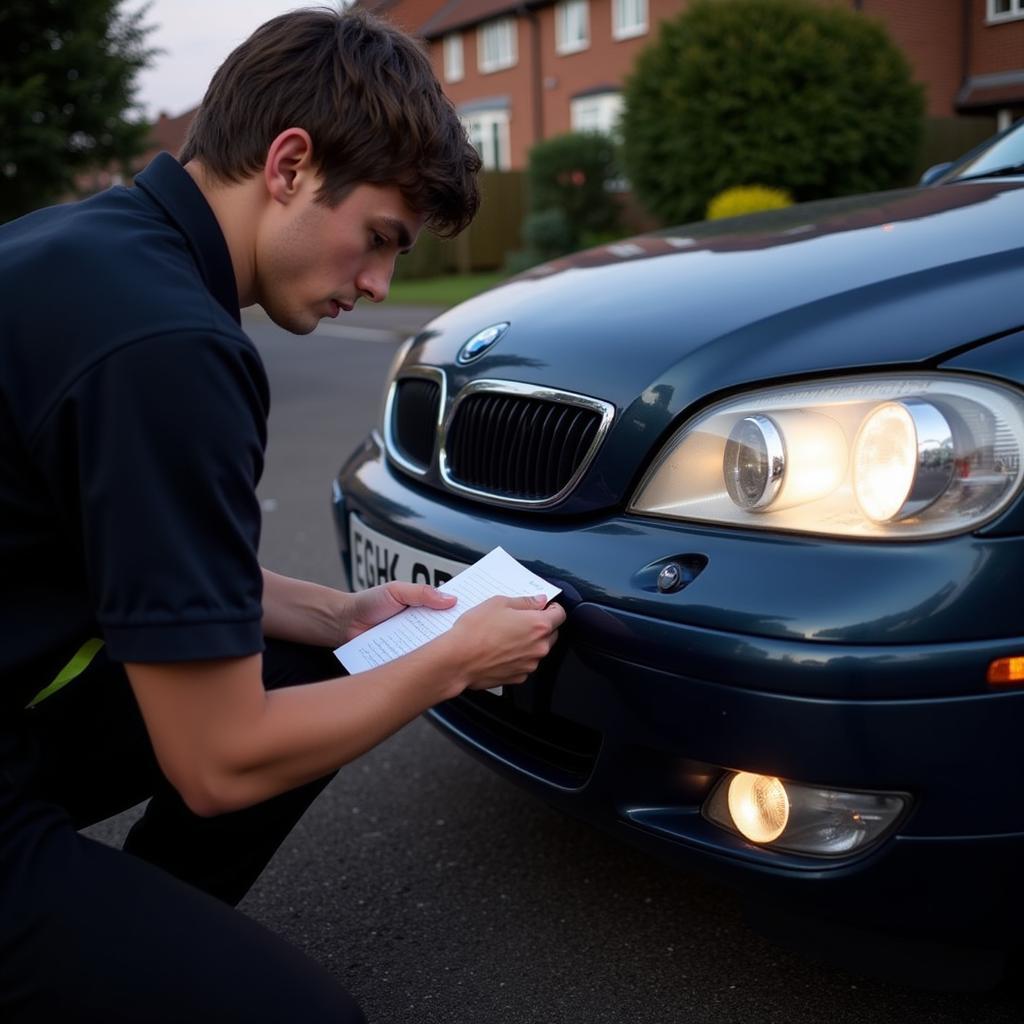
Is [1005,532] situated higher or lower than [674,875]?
higher

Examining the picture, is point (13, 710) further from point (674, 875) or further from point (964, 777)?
point (674, 875)

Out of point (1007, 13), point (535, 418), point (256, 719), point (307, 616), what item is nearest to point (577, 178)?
point (1007, 13)

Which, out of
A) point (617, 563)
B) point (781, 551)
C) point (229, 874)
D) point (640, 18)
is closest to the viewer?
point (781, 551)

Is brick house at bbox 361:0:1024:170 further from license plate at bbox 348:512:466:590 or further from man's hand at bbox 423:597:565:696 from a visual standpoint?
man's hand at bbox 423:597:565:696

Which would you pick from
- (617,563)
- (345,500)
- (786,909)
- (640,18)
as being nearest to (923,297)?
(617,563)

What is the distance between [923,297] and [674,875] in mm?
1163

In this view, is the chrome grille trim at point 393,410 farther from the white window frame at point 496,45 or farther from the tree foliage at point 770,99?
the white window frame at point 496,45

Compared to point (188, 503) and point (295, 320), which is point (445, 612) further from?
point (188, 503)

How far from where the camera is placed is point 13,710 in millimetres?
1423

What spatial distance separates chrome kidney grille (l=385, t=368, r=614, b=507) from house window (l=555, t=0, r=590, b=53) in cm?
2561

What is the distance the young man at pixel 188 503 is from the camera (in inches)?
47.3

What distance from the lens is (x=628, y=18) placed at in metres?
24.6

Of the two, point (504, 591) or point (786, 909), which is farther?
point (504, 591)

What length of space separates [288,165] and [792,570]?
2.63ft
